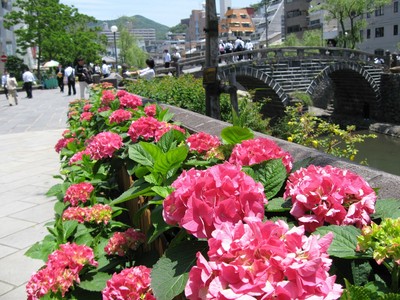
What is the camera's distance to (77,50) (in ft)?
132

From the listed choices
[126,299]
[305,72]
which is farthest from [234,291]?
[305,72]

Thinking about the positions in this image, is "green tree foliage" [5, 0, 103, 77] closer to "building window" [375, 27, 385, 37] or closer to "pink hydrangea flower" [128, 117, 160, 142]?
"building window" [375, 27, 385, 37]

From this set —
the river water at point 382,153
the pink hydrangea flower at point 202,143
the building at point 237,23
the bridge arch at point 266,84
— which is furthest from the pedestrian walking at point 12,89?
the building at point 237,23

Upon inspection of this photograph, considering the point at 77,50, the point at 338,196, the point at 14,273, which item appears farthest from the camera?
the point at 77,50

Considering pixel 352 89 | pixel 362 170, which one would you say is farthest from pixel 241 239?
pixel 352 89

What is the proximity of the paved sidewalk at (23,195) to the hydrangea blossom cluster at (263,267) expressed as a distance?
248 centimetres

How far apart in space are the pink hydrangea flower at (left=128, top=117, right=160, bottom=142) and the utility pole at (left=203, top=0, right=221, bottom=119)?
3.61 metres

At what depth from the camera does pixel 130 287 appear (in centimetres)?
137

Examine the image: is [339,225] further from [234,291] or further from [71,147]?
[71,147]

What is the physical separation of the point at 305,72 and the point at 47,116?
→ 1576 centimetres

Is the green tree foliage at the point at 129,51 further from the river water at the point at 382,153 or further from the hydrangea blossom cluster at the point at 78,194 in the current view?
the hydrangea blossom cluster at the point at 78,194

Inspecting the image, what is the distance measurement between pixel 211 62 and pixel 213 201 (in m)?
5.38

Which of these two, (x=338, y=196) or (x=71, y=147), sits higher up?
(x=338, y=196)

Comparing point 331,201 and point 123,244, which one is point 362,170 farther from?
point 123,244
